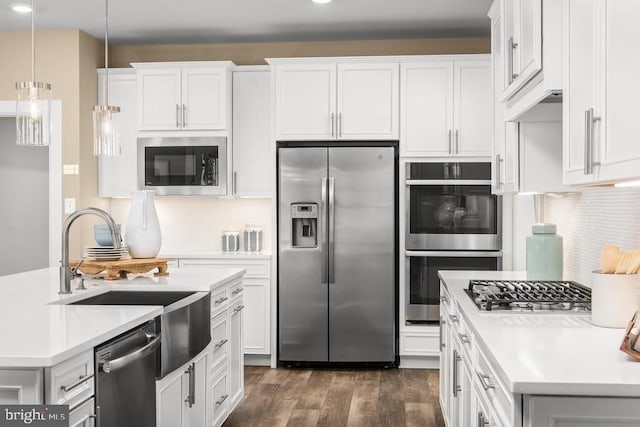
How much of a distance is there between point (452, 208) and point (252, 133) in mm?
1733

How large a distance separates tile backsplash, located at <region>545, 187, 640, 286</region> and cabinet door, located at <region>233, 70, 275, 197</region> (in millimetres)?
2436

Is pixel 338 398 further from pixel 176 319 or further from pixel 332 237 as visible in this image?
pixel 176 319

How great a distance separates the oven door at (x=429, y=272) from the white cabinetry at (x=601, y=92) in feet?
10.1

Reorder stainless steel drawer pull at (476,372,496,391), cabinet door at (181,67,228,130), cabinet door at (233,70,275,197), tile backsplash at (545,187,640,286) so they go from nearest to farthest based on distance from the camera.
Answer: stainless steel drawer pull at (476,372,496,391) → tile backsplash at (545,187,640,286) → cabinet door at (181,67,228,130) → cabinet door at (233,70,275,197)

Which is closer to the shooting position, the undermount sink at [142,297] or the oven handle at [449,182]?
the undermount sink at [142,297]

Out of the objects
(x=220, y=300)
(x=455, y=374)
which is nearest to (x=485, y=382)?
(x=455, y=374)

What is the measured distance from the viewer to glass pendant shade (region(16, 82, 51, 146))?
2.88 meters

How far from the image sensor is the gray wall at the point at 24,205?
247 inches

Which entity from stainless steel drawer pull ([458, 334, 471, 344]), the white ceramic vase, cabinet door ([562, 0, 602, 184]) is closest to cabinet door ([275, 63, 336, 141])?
the white ceramic vase

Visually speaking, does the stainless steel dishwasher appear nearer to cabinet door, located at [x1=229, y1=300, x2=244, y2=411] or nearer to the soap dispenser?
cabinet door, located at [x1=229, y1=300, x2=244, y2=411]

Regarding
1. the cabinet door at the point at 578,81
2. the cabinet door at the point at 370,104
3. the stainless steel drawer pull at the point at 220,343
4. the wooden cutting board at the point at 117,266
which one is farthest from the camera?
the cabinet door at the point at 370,104

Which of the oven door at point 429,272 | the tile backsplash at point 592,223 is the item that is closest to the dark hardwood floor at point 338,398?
the oven door at point 429,272

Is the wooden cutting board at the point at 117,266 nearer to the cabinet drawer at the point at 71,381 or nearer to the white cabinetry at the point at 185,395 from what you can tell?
the white cabinetry at the point at 185,395

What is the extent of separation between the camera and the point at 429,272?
5055 mm
